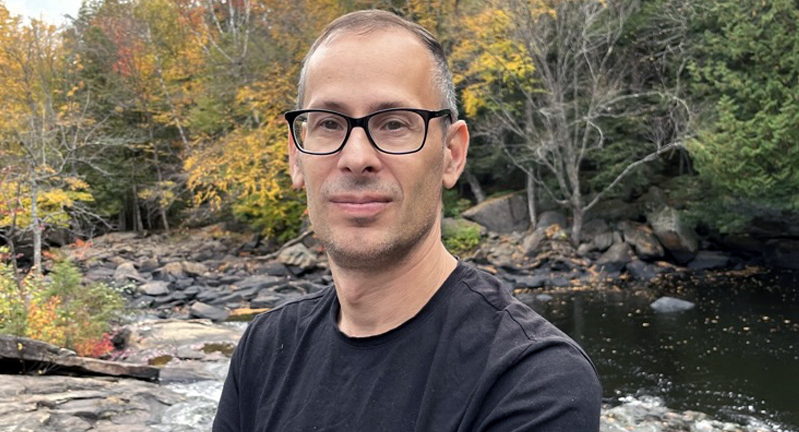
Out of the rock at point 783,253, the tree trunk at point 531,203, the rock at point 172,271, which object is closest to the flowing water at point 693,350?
the rock at point 783,253

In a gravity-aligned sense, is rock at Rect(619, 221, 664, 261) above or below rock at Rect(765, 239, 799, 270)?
above

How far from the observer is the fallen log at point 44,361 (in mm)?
7461

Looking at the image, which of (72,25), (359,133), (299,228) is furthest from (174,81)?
(359,133)

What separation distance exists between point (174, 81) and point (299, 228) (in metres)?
11.6

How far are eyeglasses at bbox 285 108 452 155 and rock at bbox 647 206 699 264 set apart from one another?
68.9 ft

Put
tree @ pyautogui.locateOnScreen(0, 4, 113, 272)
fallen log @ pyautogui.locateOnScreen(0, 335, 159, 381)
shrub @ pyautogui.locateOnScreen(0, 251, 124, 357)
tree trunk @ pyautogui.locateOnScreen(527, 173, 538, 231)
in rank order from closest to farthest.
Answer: fallen log @ pyautogui.locateOnScreen(0, 335, 159, 381)
shrub @ pyautogui.locateOnScreen(0, 251, 124, 357)
tree @ pyautogui.locateOnScreen(0, 4, 113, 272)
tree trunk @ pyautogui.locateOnScreen(527, 173, 538, 231)

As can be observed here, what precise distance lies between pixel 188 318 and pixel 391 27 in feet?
47.5

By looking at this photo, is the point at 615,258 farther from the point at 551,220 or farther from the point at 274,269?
the point at 274,269

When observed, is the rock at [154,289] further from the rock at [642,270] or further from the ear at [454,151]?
the ear at [454,151]

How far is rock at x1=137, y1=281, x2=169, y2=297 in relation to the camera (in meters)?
17.3

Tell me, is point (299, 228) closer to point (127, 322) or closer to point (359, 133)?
point (127, 322)

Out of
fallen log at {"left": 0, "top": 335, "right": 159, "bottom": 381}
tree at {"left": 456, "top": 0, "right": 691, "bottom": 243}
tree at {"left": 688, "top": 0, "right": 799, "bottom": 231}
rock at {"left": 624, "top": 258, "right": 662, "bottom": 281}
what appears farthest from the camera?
tree at {"left": 456, "top": 0, "right": 691, "bottom": 243}

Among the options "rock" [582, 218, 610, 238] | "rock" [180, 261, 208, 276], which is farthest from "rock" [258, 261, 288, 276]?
"rock" [582, 218, 610, 238]

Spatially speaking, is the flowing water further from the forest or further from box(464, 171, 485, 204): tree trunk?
box(464, 171, 485, 204): tree trunk
